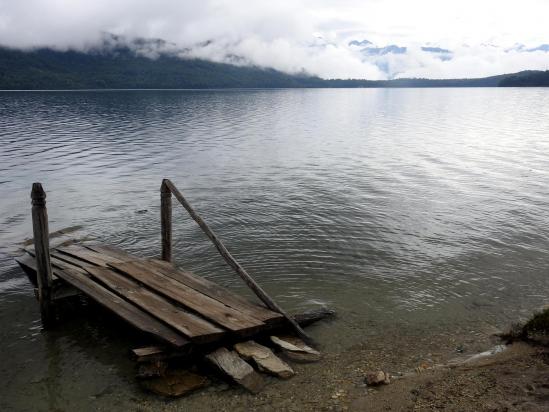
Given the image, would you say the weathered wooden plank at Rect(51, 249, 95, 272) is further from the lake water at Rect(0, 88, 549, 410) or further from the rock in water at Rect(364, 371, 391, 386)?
the rock in water at Rect(364, 371, 391, 386)

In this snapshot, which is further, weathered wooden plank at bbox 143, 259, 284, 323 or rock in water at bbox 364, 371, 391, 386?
weathered wooden plank at bbox 143, 259, 284, 323

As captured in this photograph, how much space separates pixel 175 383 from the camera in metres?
9.18

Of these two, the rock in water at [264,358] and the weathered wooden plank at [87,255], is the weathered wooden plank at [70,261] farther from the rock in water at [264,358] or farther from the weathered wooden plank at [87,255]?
the rock in water at [264,358]

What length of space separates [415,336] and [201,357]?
5.53 metres

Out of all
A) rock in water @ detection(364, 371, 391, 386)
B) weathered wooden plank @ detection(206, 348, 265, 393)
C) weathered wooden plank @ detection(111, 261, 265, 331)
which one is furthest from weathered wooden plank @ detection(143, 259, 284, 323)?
rock in water @ detection(364, 371, 391, 386)

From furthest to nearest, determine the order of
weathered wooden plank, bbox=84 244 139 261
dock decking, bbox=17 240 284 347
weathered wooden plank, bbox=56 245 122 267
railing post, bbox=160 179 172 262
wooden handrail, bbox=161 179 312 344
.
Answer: weathered wooden plank, bbox=84 244 139 261 → railing post, bbox=160 179 172 262 → weathered wooden plank, bbox=56 245 122 267 → wooden handrail, bbox=161 179 312 344 → dock decking, bbox=17 240 284 347

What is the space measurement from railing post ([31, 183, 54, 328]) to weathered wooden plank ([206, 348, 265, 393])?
5.18 meters

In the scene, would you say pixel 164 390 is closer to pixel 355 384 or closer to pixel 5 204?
pixel 355 384

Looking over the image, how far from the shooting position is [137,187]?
27906 mm

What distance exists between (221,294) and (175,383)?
297cm

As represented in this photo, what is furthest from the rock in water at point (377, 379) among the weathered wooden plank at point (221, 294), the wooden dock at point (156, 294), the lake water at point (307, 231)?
the weathered wooden plank at point (221, 294)

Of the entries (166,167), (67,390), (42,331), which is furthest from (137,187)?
(67,390)

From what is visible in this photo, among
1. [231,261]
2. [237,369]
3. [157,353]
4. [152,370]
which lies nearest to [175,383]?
[152,370]

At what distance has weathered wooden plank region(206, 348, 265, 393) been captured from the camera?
8.90m
